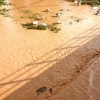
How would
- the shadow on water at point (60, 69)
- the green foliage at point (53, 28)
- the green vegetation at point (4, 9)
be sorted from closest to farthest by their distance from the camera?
the shadow on water at point (60, 69), the green foliage at point (53, 28), the green vegetation at point (4, 9)

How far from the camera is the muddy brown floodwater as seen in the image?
5148 mm

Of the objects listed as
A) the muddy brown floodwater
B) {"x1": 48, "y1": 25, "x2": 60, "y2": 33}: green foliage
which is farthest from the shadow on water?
{"x1": 48, "y1": 25, "x2": 60, "y2": 33}: green foliage

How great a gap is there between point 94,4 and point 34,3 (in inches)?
162

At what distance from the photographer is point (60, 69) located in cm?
604

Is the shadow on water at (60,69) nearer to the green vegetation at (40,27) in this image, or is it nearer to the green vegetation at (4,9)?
the green vegetation at (40,27)

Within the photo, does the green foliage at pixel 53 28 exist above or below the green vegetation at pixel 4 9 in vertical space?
below

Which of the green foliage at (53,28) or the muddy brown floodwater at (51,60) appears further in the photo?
the green foliage at (53,28)

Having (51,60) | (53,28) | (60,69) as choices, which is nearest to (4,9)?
(53,28)

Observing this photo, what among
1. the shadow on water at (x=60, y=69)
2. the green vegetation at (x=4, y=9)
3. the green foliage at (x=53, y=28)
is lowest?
the shadow on water at (x=60, y=69)

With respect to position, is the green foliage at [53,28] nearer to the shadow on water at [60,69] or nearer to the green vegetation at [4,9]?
the shadow on water at [60,69]

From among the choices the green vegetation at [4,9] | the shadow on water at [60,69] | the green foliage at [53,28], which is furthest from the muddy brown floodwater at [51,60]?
the green vegetation at [4,9]

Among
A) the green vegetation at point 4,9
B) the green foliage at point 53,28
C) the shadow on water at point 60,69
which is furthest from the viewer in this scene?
the green vegetation at point 4,9

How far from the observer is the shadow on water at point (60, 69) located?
201 inches

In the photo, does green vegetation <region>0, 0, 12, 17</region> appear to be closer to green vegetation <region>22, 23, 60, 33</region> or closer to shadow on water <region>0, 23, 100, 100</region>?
green vegetation <region>22, 23, 60, 33</region>
